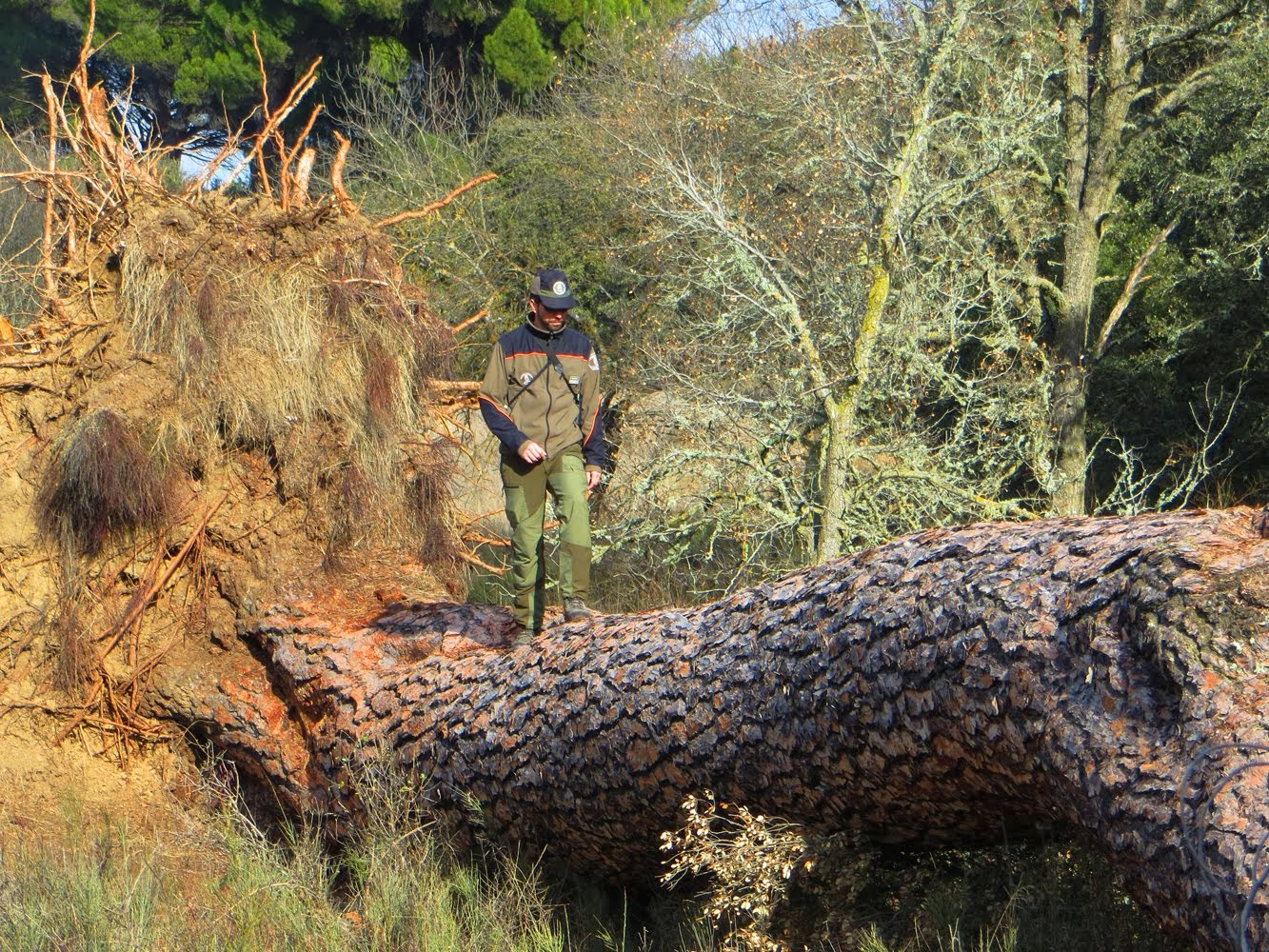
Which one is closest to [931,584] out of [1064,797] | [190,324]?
[1064,797]

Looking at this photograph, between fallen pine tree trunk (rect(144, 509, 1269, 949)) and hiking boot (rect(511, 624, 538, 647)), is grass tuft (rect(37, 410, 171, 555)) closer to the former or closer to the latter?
fallen pine tree trunk (rect(144, 509, 1269, 949))

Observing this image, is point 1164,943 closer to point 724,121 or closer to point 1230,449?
point 1230,449

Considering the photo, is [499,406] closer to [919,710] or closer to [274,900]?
[274,900]

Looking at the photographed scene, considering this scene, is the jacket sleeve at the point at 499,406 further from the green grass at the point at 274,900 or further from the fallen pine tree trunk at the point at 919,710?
the green grass at the point at 274,900

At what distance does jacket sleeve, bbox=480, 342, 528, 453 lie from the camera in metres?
5.97

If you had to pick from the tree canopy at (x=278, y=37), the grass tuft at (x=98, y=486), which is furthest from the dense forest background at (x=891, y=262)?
the grass tuft at (x=98, y=486)

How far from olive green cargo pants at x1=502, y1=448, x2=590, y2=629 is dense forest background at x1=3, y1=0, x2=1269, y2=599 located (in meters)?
2.01

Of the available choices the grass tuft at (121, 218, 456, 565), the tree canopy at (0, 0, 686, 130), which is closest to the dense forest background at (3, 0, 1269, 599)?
the grass tuft at (121, 218, 456, 565)

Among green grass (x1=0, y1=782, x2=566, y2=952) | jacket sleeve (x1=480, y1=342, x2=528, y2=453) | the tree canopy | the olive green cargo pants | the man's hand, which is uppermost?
the tree canopy

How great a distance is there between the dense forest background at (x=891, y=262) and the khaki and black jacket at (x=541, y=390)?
2.00 metres

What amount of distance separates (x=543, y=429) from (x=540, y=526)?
1.47 feet

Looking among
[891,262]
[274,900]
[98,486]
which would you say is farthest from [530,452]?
[891,262]

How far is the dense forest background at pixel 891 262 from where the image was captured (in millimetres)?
8281

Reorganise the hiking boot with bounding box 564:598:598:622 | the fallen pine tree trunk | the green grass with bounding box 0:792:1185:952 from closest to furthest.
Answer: the fallen pine tree trunk, the green grass with bounding box 0:792:1185:952, the hiking boot with bounding box 564:598:598:622
